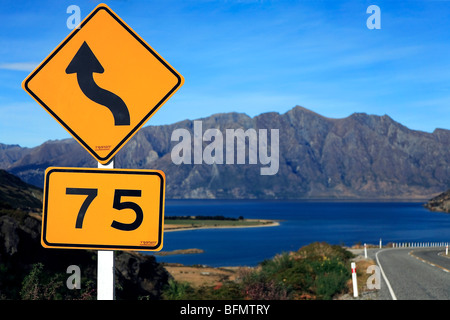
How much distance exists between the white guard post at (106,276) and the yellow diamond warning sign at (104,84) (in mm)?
681

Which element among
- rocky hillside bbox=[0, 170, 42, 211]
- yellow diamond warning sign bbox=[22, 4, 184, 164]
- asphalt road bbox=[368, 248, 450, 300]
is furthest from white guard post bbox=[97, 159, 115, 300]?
rocky hillside bbox=[0, 170, 42, 211]

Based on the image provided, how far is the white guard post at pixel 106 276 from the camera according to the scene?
328cm

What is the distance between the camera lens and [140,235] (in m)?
3.29

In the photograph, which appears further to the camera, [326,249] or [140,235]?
[326,249]

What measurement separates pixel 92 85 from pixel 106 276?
1.37 metres

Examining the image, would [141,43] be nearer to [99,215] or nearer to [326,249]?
[99,215]

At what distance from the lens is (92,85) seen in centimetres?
340

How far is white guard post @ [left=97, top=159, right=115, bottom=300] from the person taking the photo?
328 cm
